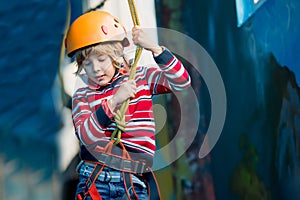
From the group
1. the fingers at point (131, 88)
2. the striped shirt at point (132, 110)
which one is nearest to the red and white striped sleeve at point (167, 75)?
the striped shirt at point (132, 110)

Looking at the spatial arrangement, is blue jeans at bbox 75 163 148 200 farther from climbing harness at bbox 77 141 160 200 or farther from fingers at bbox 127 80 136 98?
fingers at bbox 127 80 136 98

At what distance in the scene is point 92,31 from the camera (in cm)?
242

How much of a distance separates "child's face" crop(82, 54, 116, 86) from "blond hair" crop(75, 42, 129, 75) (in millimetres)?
12

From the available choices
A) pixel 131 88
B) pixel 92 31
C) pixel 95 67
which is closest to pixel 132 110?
pixel 131 88

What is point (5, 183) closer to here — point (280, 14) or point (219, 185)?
point (219, 185)

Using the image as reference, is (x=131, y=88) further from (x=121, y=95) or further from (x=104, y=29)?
(x=104, y=29)

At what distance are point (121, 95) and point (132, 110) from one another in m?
0.09

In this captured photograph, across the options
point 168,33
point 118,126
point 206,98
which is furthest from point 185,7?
point 118,126

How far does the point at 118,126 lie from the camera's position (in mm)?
2393

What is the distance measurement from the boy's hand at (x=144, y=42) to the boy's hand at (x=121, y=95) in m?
0.14

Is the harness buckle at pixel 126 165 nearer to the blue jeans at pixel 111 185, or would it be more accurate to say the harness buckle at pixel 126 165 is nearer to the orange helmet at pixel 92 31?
the blue jeans at pixel 111 185

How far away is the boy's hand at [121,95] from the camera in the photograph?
2387 mm

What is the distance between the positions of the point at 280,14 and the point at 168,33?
79cm

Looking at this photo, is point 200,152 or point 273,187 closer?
point 200,152
